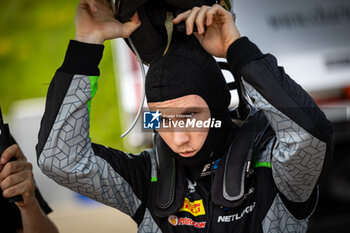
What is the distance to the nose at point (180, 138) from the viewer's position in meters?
1.52

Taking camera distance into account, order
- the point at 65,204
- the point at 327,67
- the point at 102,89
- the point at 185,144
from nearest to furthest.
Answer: the point at 185,144
the point at 327,67
the point at 65,204
the point at 102,89

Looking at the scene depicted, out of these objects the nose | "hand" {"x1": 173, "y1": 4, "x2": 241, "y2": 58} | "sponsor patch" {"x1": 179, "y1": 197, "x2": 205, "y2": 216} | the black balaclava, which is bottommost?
"sponsor patch" {"x1": 179, "y1": 197, "x2": 205, "y2": 216}

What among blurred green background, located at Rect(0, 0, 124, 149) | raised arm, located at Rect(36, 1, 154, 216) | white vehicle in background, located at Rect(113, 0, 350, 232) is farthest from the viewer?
blurred green background, located at Rect(0, 0, 124, 149)

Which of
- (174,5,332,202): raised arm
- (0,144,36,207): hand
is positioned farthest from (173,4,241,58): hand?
(0,144,36,207): hand

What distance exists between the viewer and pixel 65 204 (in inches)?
203

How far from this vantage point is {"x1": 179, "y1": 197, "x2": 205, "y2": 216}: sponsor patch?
5.22 feet

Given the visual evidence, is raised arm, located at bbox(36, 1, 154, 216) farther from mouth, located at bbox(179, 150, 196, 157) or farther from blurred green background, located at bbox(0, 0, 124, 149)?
blurred green background, located at bbox(0, 0, 124, 149)

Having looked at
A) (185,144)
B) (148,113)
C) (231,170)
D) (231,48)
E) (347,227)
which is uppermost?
(231,48)

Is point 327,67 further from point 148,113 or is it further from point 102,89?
point 102,89

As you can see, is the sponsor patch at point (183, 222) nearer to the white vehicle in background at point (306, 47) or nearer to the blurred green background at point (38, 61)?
the white vehicle in background at point (306, 47)

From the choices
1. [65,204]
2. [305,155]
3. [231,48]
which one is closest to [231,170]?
[305,155]

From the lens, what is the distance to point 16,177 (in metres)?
1.61

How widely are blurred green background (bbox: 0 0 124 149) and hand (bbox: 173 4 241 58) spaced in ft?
11.9

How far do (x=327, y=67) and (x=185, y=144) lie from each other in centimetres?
262
